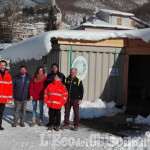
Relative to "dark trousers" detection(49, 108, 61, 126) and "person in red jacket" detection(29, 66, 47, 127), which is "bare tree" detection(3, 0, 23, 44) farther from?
"dark trousers" detection(49, 108, 61, 126)

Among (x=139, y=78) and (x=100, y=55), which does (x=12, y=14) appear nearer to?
(x=139, y=78)

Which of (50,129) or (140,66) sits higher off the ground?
(140,66)

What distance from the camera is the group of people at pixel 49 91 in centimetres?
683

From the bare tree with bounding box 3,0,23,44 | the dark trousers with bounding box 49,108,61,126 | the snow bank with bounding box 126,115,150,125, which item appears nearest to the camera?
the dark trousers with bounding box 49,108,61,126

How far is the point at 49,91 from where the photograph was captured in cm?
687

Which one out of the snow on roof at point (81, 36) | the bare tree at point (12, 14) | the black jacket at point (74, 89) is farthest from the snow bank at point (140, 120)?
the bare tree at point (12, 14)

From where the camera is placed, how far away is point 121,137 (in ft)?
21.4

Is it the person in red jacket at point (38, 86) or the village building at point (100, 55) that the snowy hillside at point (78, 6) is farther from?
the person in red jacket at point (38, 86)

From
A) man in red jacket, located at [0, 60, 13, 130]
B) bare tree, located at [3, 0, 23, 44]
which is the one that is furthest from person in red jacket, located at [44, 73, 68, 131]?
bare tree, located at [3, 0, 23, 44]

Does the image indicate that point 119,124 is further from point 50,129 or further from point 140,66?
point 140,66

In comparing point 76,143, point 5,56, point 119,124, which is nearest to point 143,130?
point 119,124

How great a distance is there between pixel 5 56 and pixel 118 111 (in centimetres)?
1045

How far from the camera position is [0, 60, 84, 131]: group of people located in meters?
6.83

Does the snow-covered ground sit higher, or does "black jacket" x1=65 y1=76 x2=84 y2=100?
"black jacket" x1=65 y1=76 x2=84 y2=100
